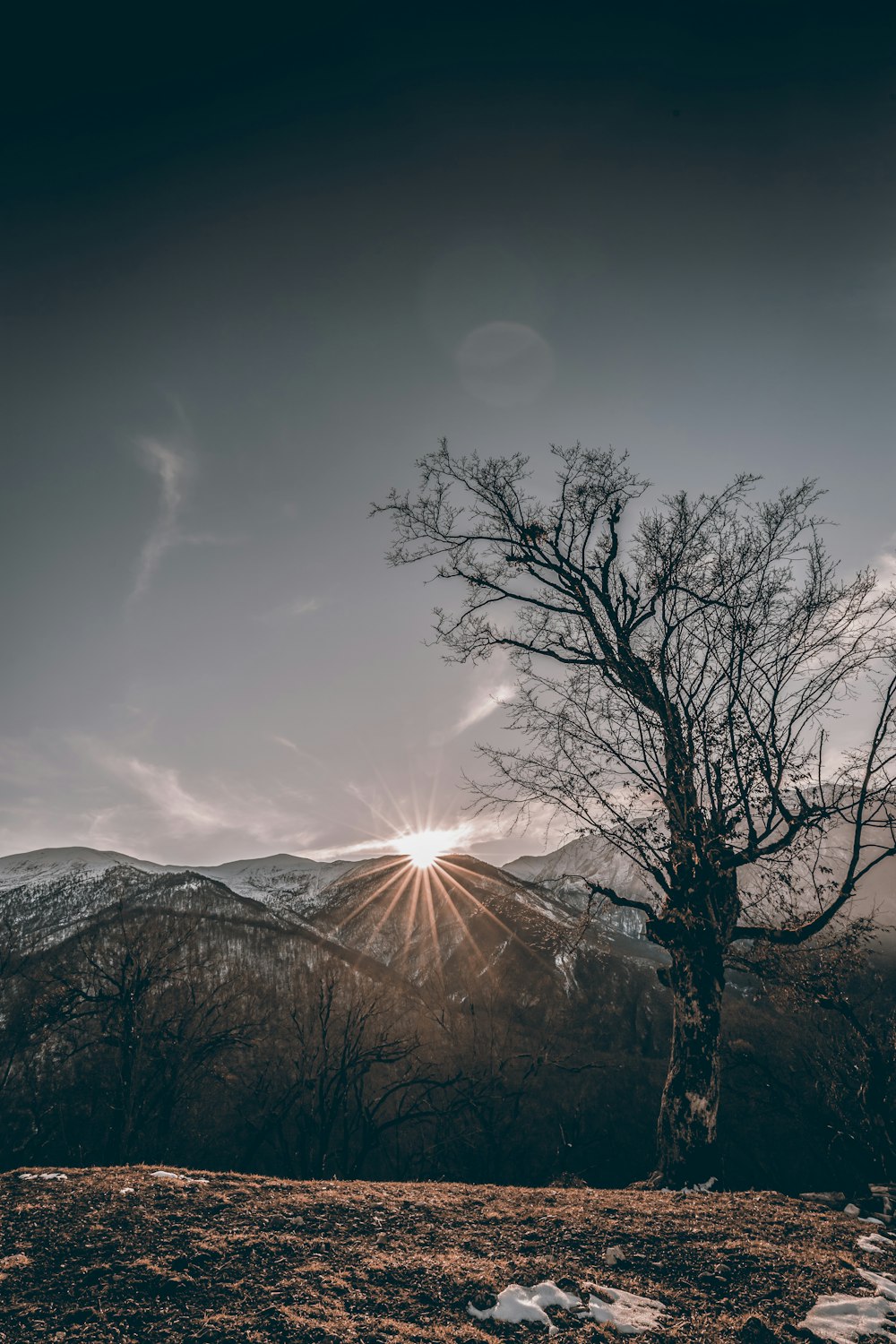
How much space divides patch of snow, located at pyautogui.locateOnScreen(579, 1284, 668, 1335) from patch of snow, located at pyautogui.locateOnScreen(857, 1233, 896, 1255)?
3.16m

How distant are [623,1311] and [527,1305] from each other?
70 centimetres

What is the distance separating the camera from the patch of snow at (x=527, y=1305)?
4.05 metres

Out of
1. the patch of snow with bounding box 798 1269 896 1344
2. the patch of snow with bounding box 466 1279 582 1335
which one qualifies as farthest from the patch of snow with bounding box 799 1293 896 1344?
the patch of snow with bounding box 466 1279 582 1335

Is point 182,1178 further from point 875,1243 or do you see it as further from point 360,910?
point 360,910

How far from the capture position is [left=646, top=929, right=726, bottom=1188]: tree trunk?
924 centimetres

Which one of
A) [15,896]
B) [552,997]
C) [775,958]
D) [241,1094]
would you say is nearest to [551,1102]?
[552,997]

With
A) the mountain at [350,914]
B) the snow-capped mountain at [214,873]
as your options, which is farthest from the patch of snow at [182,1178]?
the snow-capped mountain at [214,873]

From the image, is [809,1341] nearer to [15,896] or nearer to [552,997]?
[15,896]

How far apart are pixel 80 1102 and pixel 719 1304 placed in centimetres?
6966

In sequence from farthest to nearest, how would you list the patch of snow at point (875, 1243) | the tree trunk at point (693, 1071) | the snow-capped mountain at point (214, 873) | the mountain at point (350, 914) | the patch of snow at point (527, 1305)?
the snow-capped mountain at point (214, 873) < the mountain at point (350, 914) < the tree trunk at point (693, 1071) < the patch of snow at point (875, 1243) < the patch of snow at point (527, 1305)

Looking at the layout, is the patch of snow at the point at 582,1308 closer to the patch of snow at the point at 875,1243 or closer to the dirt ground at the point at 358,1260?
the dirt ground at the point at 358,1260

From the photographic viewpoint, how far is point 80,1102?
176ft

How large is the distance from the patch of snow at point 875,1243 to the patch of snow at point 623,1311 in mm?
3164

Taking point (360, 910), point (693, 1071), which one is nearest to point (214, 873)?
point (360, 910)
